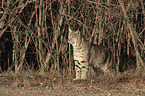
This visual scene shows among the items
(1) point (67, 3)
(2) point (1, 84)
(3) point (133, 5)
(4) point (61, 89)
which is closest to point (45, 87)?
(4) point (61, 89)

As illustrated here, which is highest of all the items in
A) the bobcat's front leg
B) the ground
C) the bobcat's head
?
the bobcat's head

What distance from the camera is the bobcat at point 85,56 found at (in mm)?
5355

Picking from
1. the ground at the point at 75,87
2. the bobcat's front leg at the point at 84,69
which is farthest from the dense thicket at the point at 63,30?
the ground at the point at 75,87

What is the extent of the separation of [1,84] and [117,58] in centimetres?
310

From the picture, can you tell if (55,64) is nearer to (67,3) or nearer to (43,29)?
(43,29)

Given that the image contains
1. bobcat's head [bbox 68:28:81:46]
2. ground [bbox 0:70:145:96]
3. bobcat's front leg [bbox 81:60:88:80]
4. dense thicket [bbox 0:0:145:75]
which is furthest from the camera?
dense thicket [bbox 0:0:145:75]

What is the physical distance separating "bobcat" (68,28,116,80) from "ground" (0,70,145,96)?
384mm

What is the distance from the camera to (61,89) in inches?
174

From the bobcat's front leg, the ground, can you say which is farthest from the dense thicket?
the ground

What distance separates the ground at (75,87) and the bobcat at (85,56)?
1.26 feet

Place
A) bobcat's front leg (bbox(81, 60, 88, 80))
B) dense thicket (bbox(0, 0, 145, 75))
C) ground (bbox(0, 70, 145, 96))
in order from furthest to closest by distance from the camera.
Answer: dense thicket (bbox(0, 0, 145, 75)), bobcat's front leg (bbox(81, 60, 88, 80)), ground (bbox(0, 70, 145, 96))

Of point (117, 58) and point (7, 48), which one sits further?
point (7, 48)

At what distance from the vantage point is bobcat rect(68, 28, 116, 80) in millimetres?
5355

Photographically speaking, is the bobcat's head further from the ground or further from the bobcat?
the ground
